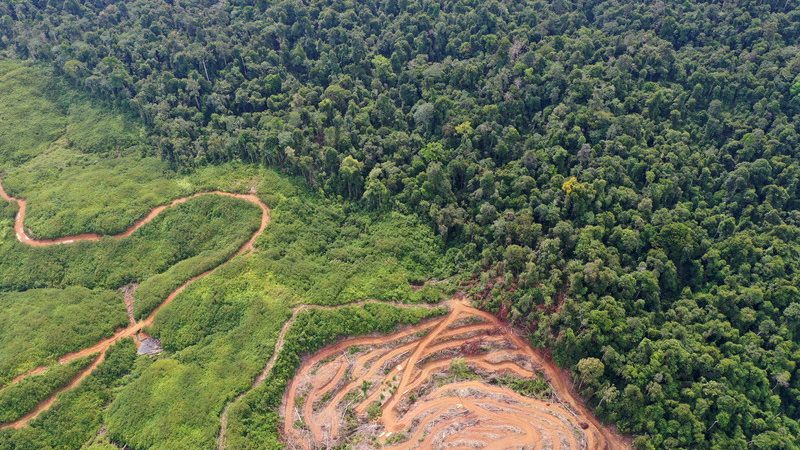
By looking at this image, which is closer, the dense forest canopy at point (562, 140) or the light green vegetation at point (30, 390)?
the light green vegetation at point (30, 390)

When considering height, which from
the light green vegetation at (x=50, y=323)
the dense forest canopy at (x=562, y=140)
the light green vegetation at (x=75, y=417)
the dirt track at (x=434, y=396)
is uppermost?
the dense forest canopy at (x=562, y=140)

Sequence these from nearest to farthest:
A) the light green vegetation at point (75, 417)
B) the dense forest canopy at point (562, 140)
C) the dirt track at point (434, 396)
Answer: the light green vegetation at point (75, 417) → the dirt track at point (434, 396) → the dense forest canopy at point (562, 140)

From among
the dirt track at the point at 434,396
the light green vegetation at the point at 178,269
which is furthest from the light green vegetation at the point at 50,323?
the dirt track at the point at 434,396

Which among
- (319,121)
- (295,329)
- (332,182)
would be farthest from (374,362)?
(319,121)

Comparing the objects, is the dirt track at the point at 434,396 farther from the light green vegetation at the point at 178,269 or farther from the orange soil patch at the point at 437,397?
the light green vegetation at the point at 178,269

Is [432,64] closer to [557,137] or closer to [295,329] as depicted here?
[557,137]

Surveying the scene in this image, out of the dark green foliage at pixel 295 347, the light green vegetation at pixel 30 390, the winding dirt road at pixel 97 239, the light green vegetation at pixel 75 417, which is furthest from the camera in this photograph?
the winding dirt road at pixel 97 239

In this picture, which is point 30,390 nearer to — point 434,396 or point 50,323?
point 50,323
